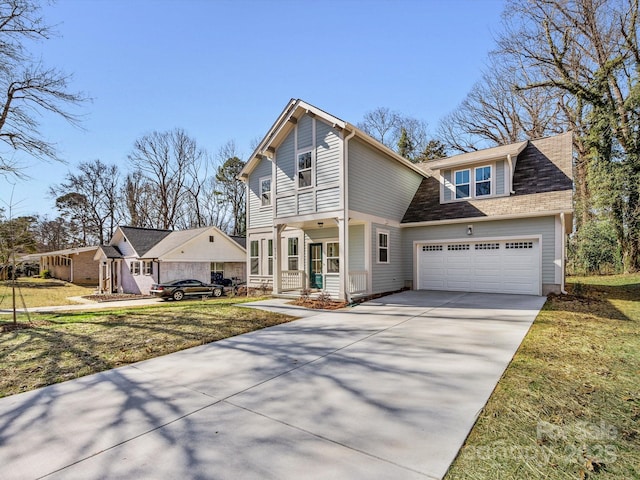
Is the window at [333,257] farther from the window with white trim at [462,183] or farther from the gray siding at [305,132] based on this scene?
the window with white trim at [462,183]

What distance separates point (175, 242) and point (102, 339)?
55.2ft

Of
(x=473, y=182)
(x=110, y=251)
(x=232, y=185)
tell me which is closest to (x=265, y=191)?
(x=473, y=182)

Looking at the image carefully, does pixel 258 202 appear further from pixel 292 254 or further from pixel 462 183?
pixel 462 183

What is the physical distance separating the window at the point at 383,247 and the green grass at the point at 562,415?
23.6 feet

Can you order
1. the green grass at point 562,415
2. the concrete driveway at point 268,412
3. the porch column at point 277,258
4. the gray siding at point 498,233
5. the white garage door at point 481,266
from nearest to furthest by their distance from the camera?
the green grass at point 562,415
the concrete driveway at point 268,412
the gray siding at point 498,233
the white garage door at point 481,266
the porch column at point 277,258

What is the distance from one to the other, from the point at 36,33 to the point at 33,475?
54.9 feet

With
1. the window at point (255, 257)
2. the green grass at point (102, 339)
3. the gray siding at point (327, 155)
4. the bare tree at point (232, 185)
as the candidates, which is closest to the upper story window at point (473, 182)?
the gray siding at point (327, 155)

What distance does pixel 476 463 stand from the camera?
2.67 m

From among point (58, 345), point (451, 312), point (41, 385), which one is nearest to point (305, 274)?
point (451, 312)

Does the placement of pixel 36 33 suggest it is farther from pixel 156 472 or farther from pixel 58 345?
pixel 156 472

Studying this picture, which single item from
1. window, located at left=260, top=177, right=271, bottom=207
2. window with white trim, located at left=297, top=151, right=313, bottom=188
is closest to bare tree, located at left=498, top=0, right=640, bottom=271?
window with white trim, located at left=297, top=151, right=313, bottom=188

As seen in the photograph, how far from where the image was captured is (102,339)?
698 centimetres

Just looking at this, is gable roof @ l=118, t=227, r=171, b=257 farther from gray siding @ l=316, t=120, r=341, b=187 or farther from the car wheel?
gray siding @ l=316, t=120, r=341, b=187

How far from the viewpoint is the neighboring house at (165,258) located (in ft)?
71.5
